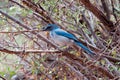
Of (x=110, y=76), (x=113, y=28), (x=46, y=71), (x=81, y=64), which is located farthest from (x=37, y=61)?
(x=113, y=28)

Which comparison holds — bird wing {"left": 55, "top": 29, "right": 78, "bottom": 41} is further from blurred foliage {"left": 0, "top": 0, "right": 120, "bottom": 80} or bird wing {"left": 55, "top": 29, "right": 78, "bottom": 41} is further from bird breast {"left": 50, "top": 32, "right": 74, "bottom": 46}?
blurred foliage {"left": 0, "top": 0, "right": 120, "bottom": 80}

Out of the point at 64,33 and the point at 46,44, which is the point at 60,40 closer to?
the point at 64,33

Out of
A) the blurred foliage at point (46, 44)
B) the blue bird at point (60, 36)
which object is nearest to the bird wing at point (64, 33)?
the blue bird at point (60, 36)

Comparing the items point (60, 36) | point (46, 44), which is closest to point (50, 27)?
point (60, 36)

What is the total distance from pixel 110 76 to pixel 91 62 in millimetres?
373

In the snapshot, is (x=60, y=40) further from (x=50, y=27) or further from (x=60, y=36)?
(x=50, y=27)

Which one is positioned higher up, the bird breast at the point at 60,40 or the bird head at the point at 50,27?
the bird head at the point at 50,27

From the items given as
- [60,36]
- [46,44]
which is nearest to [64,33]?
[60,36]

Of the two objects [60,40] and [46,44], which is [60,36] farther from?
[46,44]

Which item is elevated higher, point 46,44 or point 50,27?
point 50,27

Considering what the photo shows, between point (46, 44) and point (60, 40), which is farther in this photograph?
point (46, 44)

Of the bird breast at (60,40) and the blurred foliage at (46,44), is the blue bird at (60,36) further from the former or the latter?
the blurred foliage at (46,44)

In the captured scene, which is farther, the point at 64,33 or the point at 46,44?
the point at 46,44

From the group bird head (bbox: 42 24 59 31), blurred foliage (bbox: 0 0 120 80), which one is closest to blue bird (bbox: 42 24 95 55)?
bird head (bbox: 42 24 59 31)
